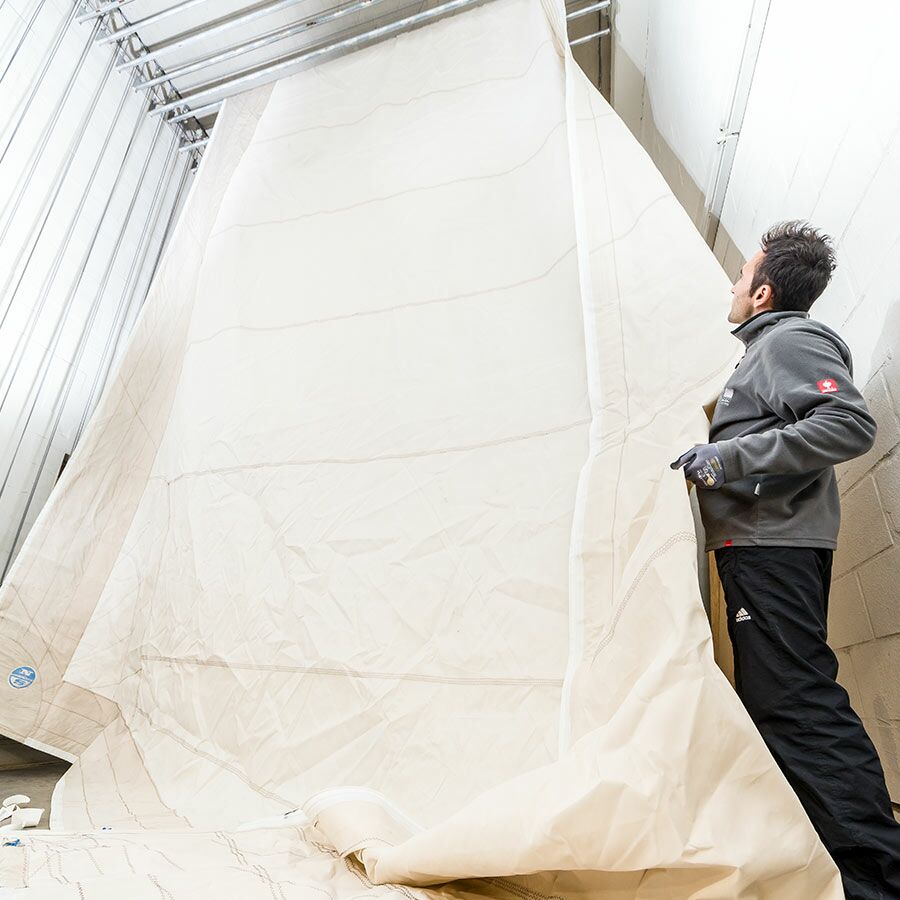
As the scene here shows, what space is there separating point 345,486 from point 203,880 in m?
0.89

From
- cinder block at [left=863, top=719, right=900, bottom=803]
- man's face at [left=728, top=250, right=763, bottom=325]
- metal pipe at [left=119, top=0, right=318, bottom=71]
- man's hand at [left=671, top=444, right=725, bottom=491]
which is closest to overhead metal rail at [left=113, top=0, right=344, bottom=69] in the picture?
metal pipe at [left=119, top=0, right=318, bottom=71]

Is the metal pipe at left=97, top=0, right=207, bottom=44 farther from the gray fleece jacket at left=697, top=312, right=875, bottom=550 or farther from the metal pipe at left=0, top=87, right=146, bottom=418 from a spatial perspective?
the gray fleece jacket at left=697, top=312, right=875, bottom=550

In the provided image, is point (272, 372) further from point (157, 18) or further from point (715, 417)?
point (157, 18)

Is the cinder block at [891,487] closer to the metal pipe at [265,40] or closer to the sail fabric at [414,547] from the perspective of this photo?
the sail fabric at [414,547]

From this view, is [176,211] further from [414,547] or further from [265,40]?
[414,547]

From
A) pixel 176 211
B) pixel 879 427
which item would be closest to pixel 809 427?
pixel 879 427

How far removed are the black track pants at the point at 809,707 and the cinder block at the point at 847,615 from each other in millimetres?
178

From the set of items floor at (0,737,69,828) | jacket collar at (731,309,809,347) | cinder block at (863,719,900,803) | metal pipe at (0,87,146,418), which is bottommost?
floor at (0,737,69,828)

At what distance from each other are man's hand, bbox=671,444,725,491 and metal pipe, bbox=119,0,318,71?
2411 mm

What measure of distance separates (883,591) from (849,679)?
0.19m

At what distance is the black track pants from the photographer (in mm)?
749

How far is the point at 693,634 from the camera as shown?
713 millimetres

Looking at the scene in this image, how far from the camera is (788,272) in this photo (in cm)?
114

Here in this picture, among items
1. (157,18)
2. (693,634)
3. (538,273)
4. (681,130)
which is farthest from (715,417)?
(157,18)
